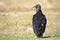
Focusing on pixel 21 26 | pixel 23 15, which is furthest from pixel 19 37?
pixel 23 15

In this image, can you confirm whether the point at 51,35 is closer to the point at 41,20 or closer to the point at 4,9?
the point at 41,20

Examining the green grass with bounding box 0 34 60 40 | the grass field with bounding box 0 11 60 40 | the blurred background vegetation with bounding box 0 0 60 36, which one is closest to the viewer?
the green grass with bounding box 0 34 60 40

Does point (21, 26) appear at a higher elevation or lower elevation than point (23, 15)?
lower

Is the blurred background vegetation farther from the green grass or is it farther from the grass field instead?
the green grass

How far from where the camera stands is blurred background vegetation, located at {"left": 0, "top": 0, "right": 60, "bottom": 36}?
14.6 meters

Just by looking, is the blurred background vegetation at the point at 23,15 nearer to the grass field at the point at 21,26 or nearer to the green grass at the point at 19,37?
the grass field at the point at 21,26

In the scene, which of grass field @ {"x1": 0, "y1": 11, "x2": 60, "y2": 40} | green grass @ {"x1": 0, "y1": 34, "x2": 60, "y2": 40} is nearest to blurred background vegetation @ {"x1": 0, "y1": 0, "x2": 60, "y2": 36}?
grass field @ {"x1": 0, "y1": 11, "x2": 60, "y2": 40}

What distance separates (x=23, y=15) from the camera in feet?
57.4

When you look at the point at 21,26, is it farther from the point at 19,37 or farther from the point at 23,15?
the point at 19,37

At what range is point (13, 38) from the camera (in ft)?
41.7

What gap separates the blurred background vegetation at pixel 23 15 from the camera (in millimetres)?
14633

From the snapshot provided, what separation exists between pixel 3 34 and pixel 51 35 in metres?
1.74

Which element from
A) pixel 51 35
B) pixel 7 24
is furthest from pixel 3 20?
pixel 51 35

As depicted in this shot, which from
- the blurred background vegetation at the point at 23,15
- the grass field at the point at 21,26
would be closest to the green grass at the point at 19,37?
the grass field at the point at 21,26
